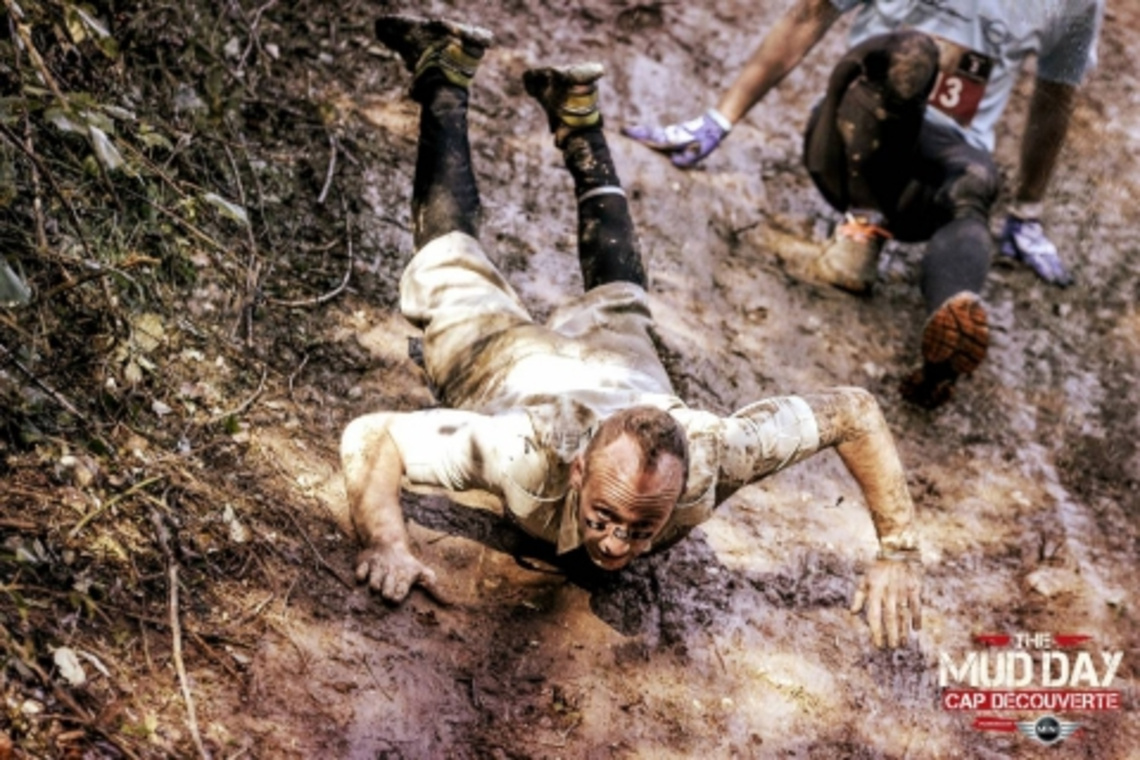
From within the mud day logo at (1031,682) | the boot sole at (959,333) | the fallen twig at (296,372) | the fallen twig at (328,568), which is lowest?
the mud day logo at (1031,682)

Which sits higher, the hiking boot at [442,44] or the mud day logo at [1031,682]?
the hiking boot at [442,44]

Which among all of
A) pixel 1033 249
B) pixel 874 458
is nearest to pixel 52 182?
pixel 874 458

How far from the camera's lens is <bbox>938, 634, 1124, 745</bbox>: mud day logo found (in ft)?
10.3

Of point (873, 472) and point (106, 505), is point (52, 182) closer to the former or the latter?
point (106, 505)

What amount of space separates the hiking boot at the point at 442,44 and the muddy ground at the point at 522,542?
556 millimetres

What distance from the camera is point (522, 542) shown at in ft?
10.00

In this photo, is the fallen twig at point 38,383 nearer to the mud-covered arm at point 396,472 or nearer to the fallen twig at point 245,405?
the fallen twig at point 245,405

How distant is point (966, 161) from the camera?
424 cm

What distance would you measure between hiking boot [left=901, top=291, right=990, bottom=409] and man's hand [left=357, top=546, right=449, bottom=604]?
200cm

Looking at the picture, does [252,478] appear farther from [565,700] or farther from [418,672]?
[565,700]

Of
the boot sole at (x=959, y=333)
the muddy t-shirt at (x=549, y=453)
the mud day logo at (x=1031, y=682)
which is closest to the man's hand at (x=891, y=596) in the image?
the mud day logo at (x=1031, y=682)

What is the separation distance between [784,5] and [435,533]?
4121mm

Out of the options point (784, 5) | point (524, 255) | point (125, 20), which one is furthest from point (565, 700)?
point (784, 5)

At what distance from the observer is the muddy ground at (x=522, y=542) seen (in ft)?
7.86
